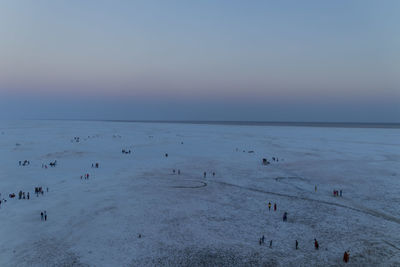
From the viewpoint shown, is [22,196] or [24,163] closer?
[22,196]

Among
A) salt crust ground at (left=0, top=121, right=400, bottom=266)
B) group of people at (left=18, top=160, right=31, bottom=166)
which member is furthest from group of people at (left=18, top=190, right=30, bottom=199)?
group of people at (left=18, top=160, right=31, bottom=166)

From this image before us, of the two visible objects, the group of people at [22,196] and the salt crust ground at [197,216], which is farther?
the group of people at [22,196]

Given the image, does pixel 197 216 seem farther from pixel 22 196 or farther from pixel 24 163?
pixel 24 163

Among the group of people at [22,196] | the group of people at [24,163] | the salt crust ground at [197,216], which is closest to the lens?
the salt crust ground at [197,216]

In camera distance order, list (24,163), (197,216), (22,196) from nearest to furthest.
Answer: (197,216) < (22,196) < (24,163)

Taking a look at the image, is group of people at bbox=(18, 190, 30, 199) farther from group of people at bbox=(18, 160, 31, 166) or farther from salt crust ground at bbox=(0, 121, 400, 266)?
group of people at bbox=(18, 160, 31, 166)

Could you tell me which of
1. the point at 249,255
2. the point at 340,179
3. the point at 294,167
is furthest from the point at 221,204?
the point at 294,167

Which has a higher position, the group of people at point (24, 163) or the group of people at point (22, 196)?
the group of people at point (24, 163)

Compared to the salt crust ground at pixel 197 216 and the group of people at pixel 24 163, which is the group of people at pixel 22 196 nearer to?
the salt crust ground at pixel 197 216

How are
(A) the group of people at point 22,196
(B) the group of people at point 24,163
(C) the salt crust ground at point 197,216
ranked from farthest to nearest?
(B) the group of people at point 24,163, (A) the group of people at point 22,196, (C) the salt crust ground at point 197,216

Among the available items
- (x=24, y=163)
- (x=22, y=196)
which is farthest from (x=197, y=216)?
(x=24, y=163)

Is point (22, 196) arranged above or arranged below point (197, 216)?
above

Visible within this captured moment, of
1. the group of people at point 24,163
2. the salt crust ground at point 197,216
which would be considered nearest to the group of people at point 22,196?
the salt crust ground at point 197,216
